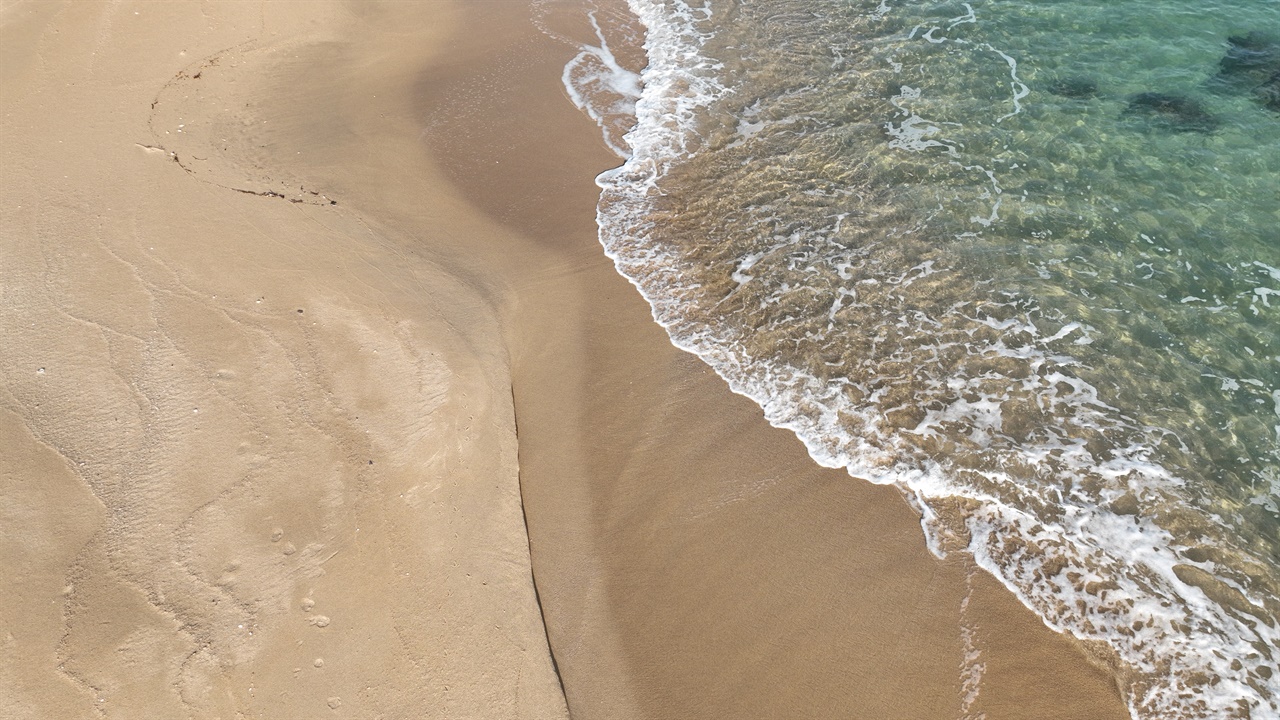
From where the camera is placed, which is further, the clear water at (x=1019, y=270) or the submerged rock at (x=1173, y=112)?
the submerged rock at (x=1173, y=112)

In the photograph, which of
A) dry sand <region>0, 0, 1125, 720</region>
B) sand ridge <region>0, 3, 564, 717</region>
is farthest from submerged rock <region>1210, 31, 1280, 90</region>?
sand ridge <region>0, 3, 564, 717</region>

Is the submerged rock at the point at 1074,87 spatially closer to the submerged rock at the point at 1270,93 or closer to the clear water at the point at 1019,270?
the clear water at the point at 1019,270

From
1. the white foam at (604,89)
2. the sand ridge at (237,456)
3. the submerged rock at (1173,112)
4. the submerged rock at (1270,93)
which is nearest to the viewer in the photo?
the sand ridge at (237,456)

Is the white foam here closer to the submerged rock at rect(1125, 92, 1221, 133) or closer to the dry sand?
the dry sand

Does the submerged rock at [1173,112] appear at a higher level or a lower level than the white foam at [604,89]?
lower

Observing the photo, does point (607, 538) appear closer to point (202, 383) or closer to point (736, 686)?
point (736, 686)

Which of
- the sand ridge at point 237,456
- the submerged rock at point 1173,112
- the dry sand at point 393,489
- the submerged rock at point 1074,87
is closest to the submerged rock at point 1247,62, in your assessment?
the submerged rock at point 1173,112

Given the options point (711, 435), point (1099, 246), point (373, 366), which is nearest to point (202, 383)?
point (373, 366)

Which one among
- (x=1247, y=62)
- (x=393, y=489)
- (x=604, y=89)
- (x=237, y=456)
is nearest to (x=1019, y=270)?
(x=604, y=89)
